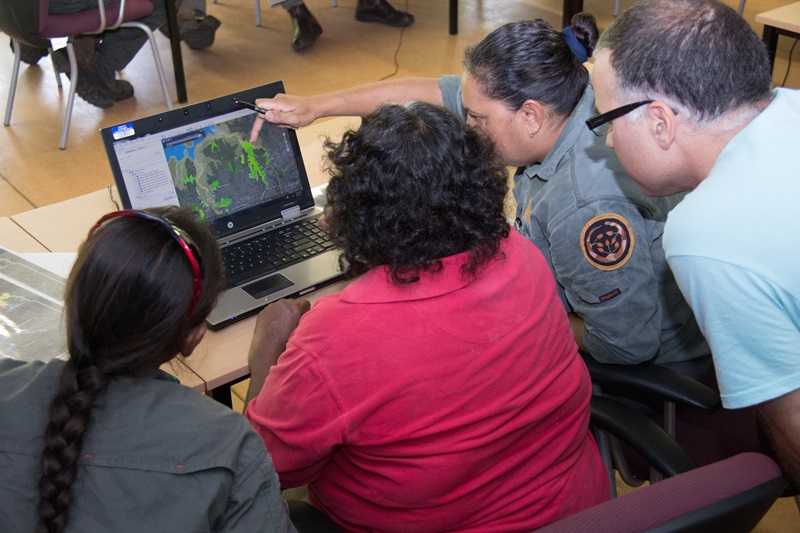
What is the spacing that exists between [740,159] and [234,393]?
1653mm

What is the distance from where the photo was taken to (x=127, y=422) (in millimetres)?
897

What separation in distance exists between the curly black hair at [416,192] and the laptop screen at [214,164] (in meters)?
0.57

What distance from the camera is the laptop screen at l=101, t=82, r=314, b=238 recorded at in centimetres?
157

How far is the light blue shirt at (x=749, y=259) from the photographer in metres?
1.06

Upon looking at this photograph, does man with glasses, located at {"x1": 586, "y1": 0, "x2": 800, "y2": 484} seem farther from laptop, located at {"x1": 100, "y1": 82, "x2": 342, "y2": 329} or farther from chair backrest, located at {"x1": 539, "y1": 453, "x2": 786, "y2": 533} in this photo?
laptop, located at {"x1": 100, "y1": 82, "x2": 342, "y2": 329}

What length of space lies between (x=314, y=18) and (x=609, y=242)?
3.76 metres

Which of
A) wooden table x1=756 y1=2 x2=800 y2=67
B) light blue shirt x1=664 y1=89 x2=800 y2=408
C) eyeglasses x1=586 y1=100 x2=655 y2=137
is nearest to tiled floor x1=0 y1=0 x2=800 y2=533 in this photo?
wooden table x1=756 y1=2 x2=800 y2=67

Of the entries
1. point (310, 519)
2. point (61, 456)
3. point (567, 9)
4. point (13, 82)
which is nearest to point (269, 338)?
point (310, 519)

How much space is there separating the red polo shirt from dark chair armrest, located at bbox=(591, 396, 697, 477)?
0.19 metres

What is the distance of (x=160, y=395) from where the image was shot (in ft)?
3.07

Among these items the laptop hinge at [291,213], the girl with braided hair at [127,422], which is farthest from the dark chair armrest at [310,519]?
the laptop hinge at [291,213]

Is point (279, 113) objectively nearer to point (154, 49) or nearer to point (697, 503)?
point (697, 503)

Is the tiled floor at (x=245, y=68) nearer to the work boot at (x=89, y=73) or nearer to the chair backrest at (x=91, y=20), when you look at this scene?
the work boot at (x=89, y=73)

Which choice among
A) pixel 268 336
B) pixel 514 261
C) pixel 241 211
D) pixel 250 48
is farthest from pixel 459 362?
pixel 250 48
